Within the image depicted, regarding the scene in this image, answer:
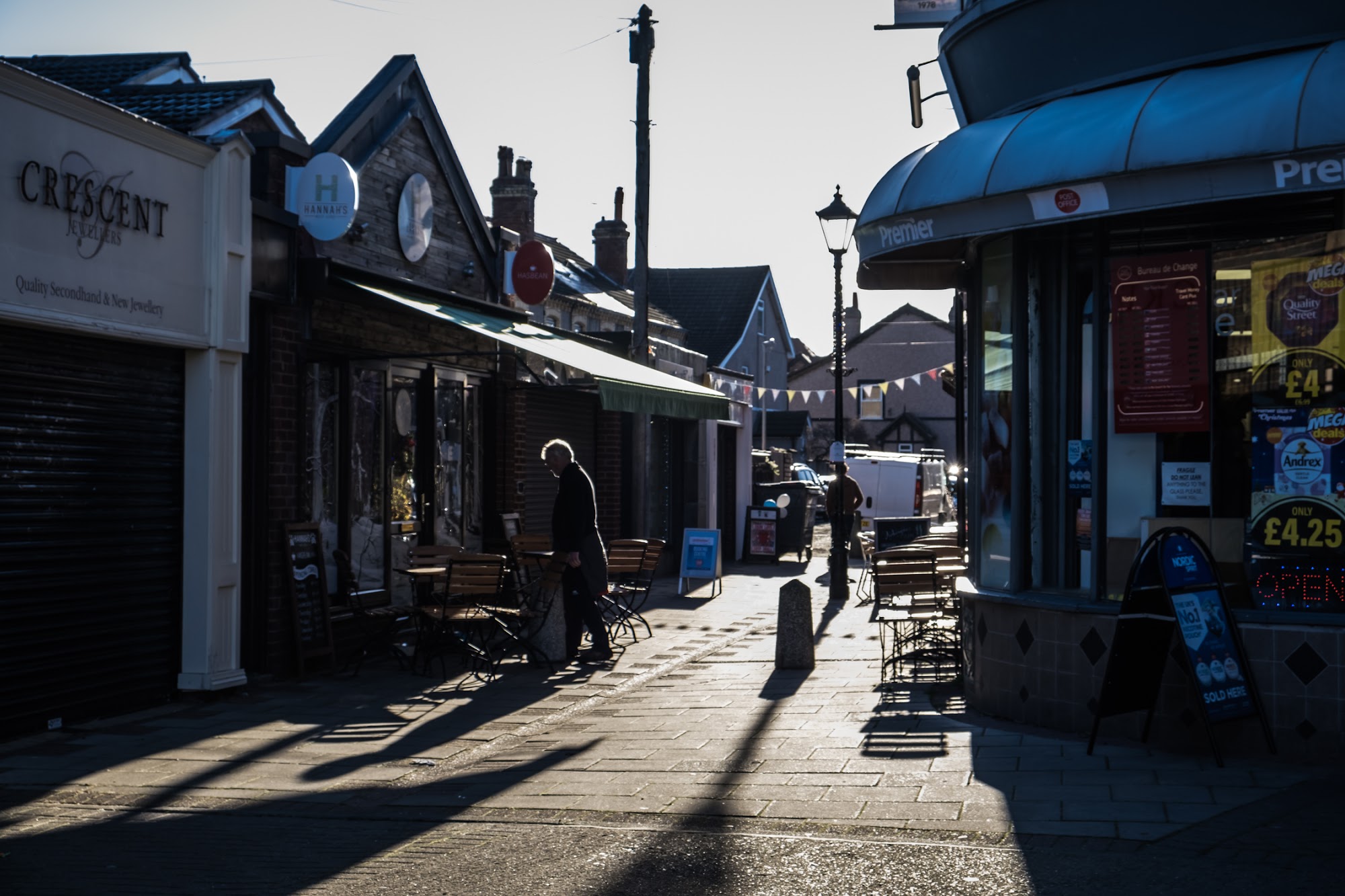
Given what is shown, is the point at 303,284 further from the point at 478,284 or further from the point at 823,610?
the point at 823,610

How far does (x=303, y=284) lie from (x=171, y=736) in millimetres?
4093

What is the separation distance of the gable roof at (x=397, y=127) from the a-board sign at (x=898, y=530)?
792cm

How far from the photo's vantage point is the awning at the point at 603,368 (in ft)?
40.9

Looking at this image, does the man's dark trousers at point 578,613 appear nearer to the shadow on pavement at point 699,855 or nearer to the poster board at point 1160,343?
the shadow on pavement at point 699,855

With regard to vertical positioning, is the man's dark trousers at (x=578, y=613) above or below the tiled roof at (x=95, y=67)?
below

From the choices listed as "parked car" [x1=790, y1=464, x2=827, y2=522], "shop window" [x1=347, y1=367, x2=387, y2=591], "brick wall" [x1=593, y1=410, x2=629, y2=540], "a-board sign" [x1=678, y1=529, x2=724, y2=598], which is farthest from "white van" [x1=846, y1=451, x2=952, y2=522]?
"shop window" [x1=347, y1=367, x2=387, y2=591]

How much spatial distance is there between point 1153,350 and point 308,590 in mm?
6726

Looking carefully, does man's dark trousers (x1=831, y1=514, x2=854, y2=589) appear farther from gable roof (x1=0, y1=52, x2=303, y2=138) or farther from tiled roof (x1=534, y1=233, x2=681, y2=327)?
tiled roof (x1=534, y1=233, x2=681, y2=327)

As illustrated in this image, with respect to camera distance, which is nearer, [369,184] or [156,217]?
[156,217]

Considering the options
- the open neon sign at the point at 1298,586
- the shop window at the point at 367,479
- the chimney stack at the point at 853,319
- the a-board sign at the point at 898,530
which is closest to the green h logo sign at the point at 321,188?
the shop window at the point at 367,479

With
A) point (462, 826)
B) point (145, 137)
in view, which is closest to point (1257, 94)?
point (462, 826)

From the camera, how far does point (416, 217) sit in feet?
45.9

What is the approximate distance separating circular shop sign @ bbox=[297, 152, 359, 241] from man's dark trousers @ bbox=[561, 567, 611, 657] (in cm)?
350

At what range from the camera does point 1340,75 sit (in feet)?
23.6
